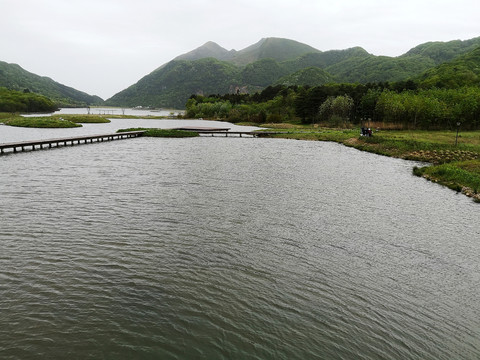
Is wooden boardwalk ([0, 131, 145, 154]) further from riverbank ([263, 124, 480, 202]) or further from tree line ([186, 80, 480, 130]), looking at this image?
tree line ([186, 80, 480, 130])

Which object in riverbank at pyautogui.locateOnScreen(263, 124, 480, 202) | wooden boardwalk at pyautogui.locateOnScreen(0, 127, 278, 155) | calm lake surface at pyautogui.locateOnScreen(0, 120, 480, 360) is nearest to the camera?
calm lake surface at pyautogui.locateOnScreen(0, 120, 480, 360)

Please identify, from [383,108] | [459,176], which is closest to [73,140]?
[459,176]

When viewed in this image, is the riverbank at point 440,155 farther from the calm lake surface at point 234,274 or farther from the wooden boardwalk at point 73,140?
the wooden boardwalk at point 73,140

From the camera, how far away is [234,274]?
45.9 ft

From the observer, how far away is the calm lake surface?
986 cm

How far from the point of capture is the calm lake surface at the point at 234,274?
9859mm

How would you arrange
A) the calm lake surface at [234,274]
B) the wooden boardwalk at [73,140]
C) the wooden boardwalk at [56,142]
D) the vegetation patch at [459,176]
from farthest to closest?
the wooden boardwalk at [73,140] < the wooden boardwalk at [56,142] < the vegetation patch at [459,176] < the calm lake surface at [234,274]

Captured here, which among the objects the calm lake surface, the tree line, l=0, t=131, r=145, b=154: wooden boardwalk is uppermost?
the tree line

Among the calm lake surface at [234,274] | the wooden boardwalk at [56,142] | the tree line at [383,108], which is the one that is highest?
the tree line at [383,108]

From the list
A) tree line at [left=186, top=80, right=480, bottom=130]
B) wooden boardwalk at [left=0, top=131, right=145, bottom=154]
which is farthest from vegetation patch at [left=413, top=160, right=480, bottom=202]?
wooden boardwalk at [left=0, top=131, right=145, bottom=154]

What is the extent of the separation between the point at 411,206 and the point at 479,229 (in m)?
5.62

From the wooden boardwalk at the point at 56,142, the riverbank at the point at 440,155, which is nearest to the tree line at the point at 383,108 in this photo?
the riverbank at the point at 440,155

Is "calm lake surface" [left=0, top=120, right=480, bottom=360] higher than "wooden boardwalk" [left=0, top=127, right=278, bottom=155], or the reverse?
"wooden boardwalk" [left=0, top=127, right=278, bottom=155]

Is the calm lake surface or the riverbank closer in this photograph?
the calm lake surface
